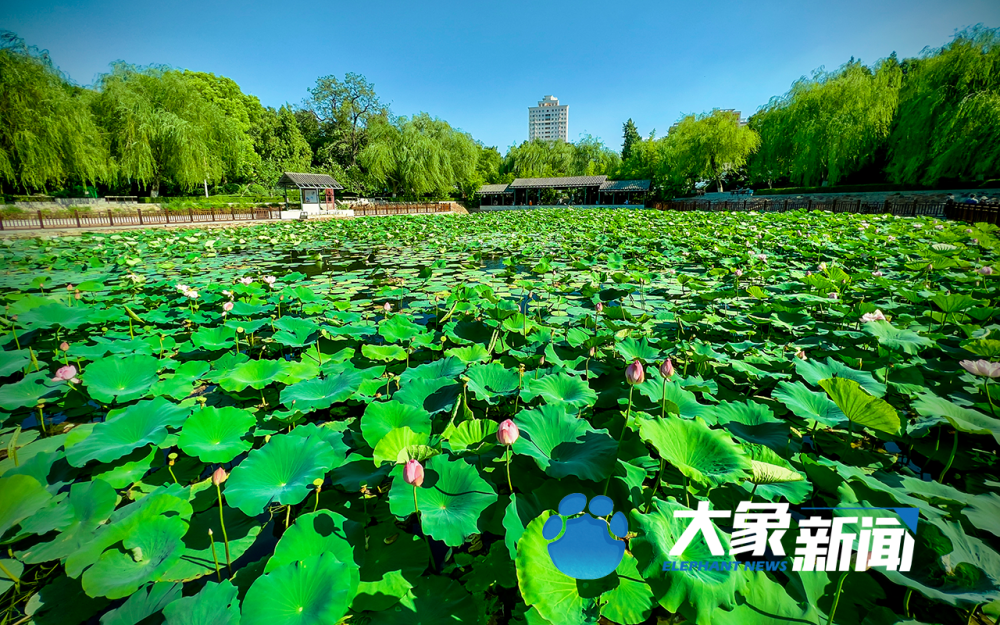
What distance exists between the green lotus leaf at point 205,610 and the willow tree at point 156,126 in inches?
804

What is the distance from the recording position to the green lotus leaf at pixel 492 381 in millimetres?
1421

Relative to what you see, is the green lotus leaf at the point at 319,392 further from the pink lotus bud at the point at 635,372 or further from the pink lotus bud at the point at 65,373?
the pink lotus bud at the point at 635,372

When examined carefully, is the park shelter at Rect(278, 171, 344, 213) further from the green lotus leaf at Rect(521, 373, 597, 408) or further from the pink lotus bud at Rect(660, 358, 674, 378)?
the pink lotus bud at Rect(660, 358, 674, 378)

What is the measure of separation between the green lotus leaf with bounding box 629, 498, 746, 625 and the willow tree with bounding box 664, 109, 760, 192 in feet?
87.7

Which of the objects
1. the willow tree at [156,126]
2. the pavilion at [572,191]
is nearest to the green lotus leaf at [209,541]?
the willow tree at [156,126]

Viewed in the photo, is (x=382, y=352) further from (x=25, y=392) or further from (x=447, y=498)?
(x=25, y=392)

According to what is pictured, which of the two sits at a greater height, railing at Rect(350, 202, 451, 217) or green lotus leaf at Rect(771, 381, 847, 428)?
railing at Rect(350, 202, 451, 217)

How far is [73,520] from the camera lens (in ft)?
3.24

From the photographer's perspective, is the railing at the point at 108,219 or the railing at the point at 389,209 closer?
the railing at the point at 108,219

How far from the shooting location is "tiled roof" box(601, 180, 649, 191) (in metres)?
29.6

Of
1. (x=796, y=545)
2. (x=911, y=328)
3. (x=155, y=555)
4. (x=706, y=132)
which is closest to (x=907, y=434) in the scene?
(x=796, y=545)

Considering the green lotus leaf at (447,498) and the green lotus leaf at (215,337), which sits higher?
the green lotus leaf at (215,337)

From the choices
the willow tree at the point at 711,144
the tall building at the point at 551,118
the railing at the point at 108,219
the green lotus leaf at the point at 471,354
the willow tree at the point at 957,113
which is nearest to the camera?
the green lotus leaf at the point at 471,354

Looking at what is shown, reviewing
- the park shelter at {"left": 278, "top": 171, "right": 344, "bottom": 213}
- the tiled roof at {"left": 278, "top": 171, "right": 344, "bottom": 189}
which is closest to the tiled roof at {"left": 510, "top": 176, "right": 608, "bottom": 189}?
the park shelter at {"left": 278, "top": 171, "right": 344, "bottom": 213}
